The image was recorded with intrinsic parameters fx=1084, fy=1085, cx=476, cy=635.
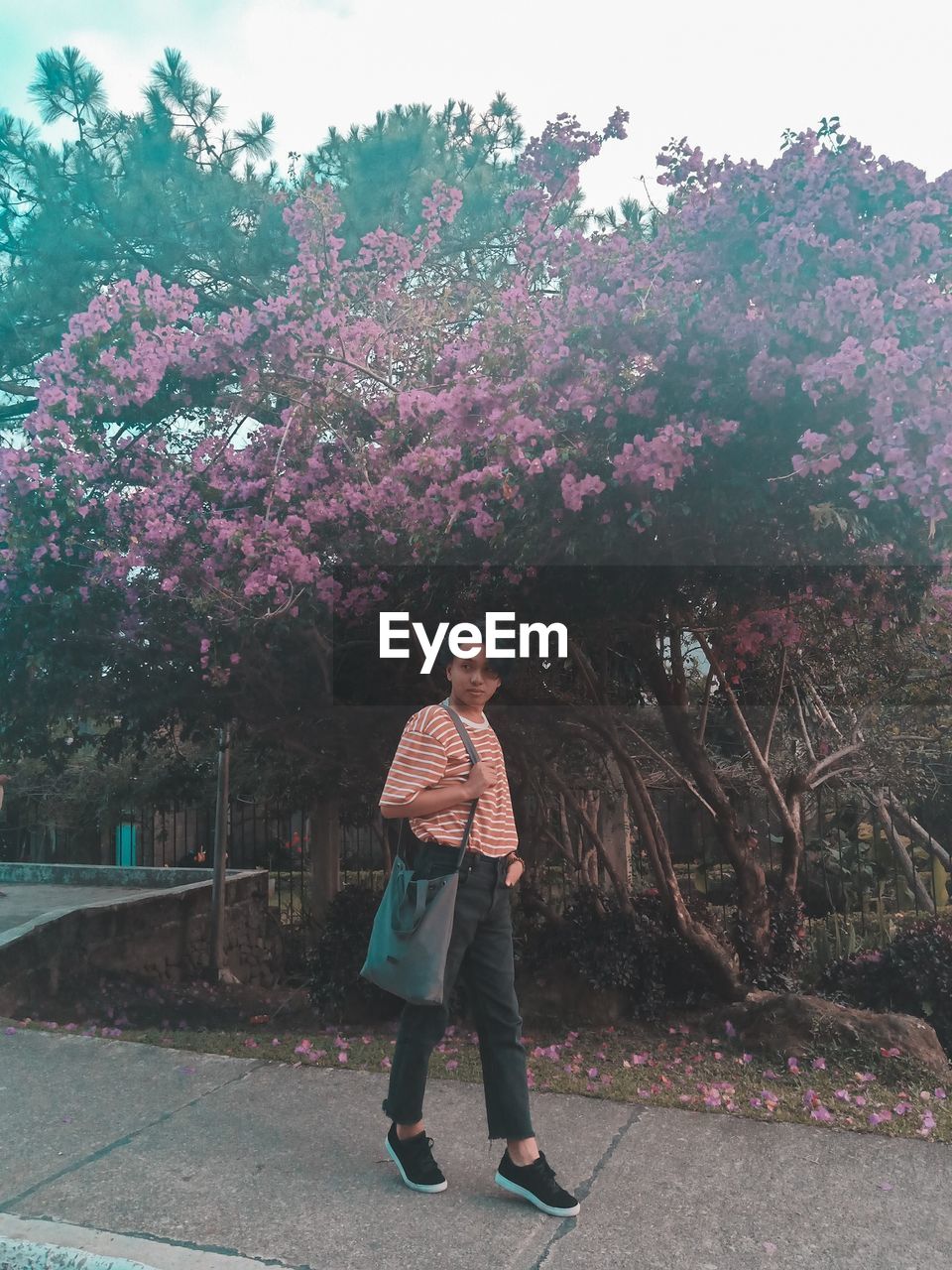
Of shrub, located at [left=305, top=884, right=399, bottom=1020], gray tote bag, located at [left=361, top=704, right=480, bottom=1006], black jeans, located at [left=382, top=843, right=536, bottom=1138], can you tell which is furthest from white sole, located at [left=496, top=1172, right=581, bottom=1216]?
shrub, located at [left=305, top=884, right=399, bottom=1020]

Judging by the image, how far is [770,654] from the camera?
644 centimetres

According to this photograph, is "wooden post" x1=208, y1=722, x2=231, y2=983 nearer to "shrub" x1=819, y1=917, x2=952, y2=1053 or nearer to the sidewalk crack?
"shrub" x1=819, y1=917, x2=952, y2=1053

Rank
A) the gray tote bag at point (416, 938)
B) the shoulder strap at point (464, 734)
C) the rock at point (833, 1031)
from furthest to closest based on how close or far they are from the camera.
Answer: the rock at point (833, 1031)
the shoulder strap at point (464, 734)
the gray tote bag at point (416, 938)

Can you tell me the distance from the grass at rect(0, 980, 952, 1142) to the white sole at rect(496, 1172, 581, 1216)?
972mm

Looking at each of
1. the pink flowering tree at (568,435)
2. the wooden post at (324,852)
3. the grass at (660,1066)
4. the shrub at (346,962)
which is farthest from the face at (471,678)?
the wooden post at (324,852)

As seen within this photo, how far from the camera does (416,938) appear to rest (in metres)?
3.04

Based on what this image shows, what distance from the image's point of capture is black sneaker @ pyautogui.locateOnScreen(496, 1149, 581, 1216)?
3033 millimetres

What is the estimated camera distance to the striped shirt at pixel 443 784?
318 centimetres

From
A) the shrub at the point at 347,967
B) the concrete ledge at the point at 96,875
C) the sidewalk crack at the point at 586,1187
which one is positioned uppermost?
the sidewalk crack at the point at 586,1187

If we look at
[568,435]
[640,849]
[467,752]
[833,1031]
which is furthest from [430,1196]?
[640,849]

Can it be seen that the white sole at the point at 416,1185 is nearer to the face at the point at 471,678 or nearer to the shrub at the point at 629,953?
the face at the point at 471,678

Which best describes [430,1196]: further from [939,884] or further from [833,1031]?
[939,884]

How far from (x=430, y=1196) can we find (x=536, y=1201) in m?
0.33

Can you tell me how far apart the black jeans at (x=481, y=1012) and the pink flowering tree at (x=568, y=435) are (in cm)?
152
